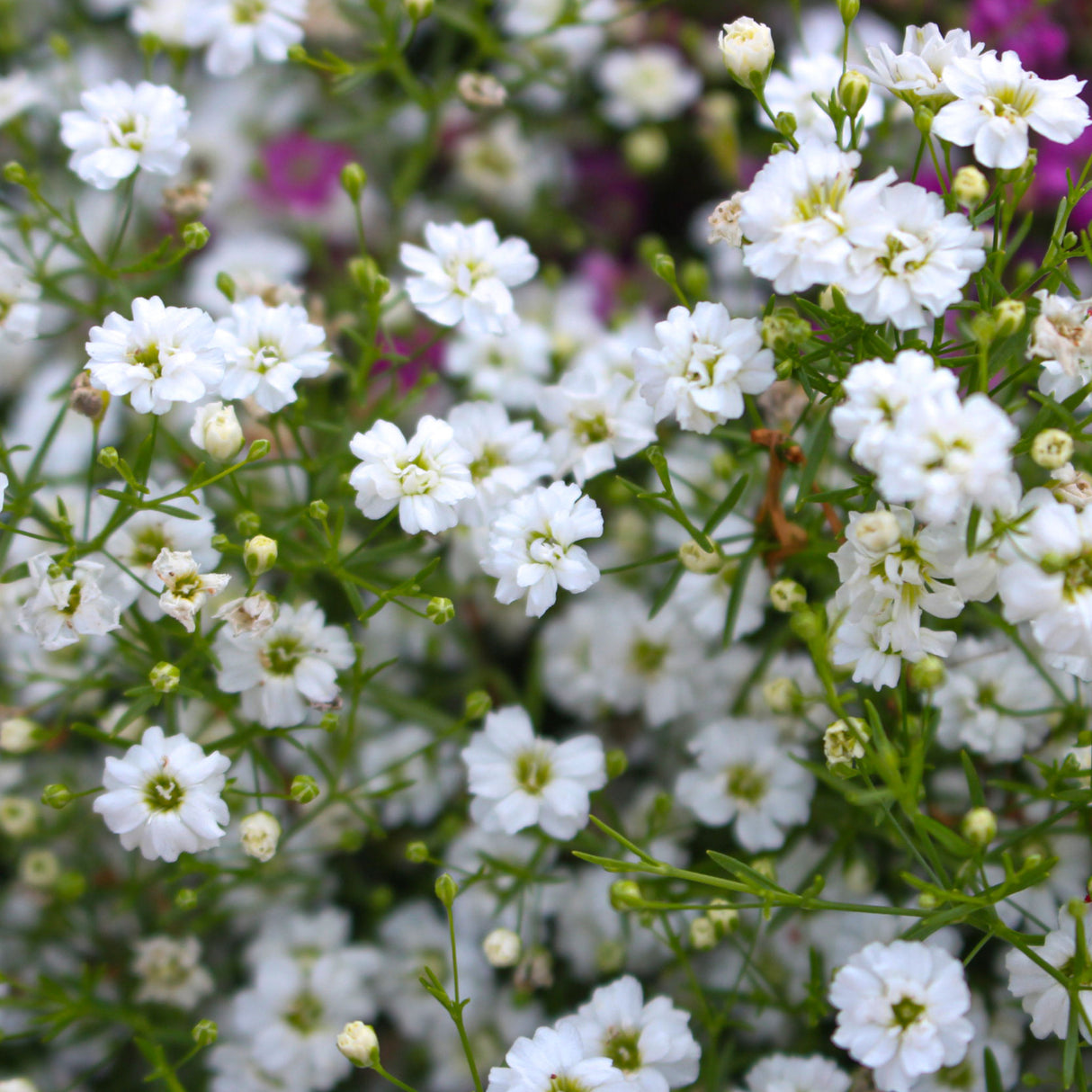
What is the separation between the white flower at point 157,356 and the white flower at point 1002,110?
0.55m

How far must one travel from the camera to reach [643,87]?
1437 mm

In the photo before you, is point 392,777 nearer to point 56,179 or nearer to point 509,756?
point 509,756

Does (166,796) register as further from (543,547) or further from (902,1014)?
(902,1014)

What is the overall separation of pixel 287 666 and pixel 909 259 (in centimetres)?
56

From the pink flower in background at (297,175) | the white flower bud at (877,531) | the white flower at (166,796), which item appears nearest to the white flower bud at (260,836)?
the white flower at (166,796)

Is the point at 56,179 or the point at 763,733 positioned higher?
the point at 56,179

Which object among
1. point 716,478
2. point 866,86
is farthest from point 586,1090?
point 866,86

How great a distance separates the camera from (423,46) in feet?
4.99

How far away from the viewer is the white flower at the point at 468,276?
2.92 ft

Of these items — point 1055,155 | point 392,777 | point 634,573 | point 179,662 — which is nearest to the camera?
point 179,662

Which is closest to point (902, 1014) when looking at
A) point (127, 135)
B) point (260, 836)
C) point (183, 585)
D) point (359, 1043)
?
point (359, 1043)

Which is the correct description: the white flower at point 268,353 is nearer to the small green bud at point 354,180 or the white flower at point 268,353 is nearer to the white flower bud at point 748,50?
the small green bud at point 354,180

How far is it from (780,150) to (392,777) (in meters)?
0.69

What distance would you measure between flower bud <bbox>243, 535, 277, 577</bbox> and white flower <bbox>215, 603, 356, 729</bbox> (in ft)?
0.24
